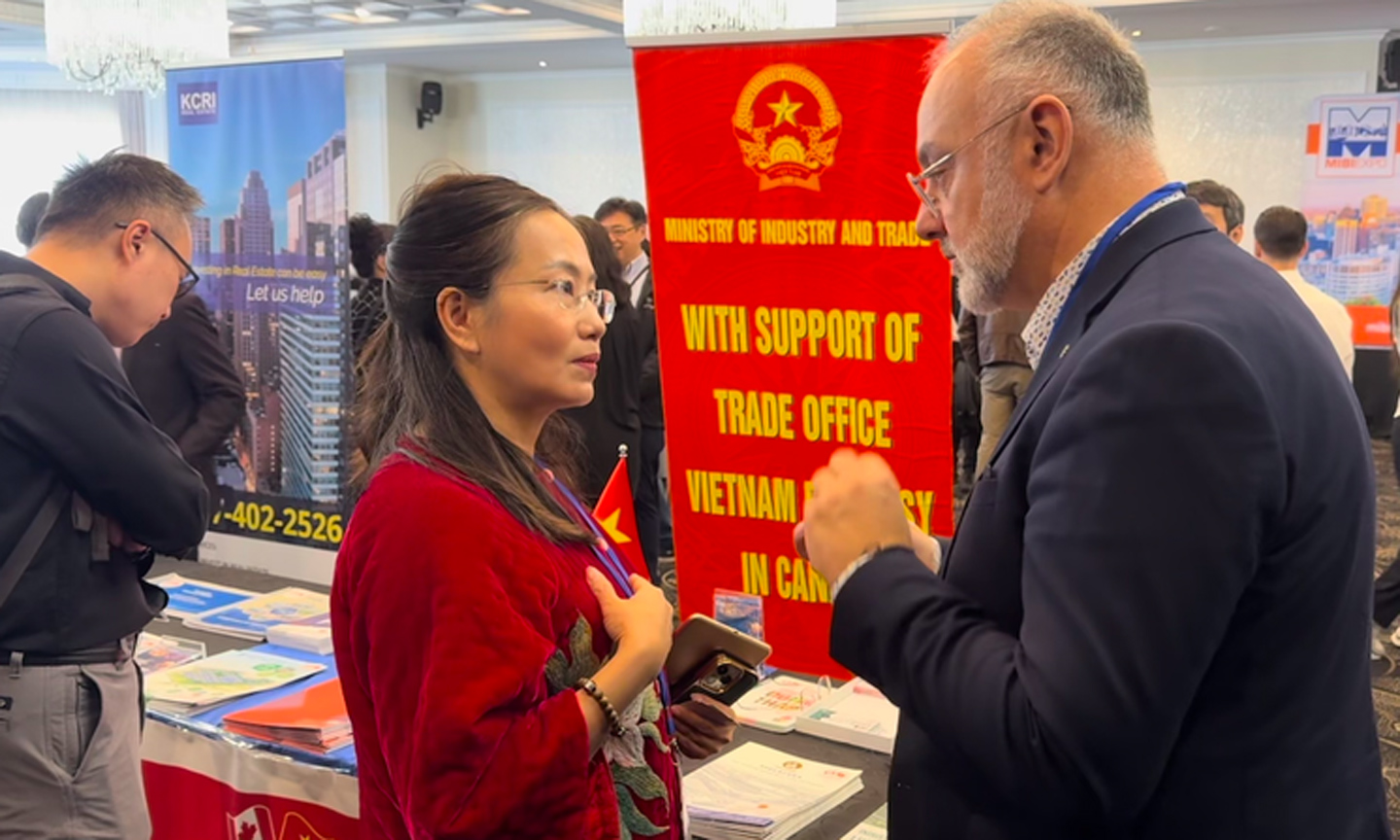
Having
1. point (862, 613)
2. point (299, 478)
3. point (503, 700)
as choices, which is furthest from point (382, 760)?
point (299, 478)

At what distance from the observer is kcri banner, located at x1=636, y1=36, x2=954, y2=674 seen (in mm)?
2125

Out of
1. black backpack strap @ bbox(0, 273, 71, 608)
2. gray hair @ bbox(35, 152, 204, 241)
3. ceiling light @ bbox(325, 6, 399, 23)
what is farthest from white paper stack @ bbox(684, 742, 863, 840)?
ceiling light @ bbox(325, 6, 399, 23)

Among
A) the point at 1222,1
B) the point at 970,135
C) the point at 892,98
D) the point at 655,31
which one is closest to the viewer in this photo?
the point at 970,135

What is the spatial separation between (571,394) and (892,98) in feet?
3.59

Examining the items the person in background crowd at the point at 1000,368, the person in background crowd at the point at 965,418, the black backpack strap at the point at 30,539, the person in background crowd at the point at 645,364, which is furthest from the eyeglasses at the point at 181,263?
the person in background crowd at the point at 965,418

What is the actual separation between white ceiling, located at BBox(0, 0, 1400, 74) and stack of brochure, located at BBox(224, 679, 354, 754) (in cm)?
641

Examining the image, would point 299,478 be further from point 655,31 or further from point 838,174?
point 655,31

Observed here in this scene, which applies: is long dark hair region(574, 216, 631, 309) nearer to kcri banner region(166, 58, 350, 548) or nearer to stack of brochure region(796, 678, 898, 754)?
kcri banner region(166, 58, 350, 548)

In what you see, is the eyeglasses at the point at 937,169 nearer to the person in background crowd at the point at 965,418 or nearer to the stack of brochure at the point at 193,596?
the stack of brochure at the point at 193,596

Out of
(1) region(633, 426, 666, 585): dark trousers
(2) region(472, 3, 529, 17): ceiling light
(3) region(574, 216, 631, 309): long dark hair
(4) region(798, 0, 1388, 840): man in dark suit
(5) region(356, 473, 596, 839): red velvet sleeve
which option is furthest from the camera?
(2) region(472, 3, 529, 17): ceiling light

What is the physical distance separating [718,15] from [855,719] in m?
→ 3.70

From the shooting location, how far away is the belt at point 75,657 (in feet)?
5.35

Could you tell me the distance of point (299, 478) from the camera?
10.3 ft

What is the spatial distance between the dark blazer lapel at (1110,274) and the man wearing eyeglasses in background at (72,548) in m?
1.29
